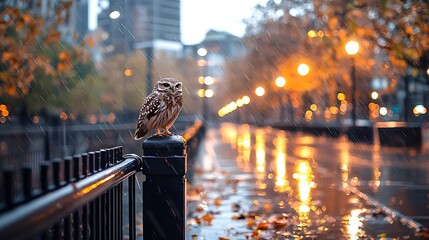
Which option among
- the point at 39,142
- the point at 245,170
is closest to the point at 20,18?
the point at 245,170

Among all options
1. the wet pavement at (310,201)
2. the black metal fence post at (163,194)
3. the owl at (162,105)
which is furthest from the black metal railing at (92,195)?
the wet pavement at (310,201)

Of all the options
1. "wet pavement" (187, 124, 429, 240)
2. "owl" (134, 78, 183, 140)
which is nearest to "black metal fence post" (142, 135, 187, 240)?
"owl" (134, 78, 183, 140)

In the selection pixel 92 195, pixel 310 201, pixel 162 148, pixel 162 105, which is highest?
pixel 162 105

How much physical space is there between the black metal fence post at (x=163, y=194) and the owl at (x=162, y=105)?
39cm

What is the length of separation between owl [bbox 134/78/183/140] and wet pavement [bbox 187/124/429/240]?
9.35ft

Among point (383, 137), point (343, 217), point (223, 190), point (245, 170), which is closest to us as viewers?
point (343, 217)

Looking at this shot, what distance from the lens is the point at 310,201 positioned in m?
14.0

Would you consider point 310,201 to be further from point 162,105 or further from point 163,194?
point 163,194

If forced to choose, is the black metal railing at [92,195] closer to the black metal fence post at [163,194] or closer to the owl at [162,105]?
the black metal fence post at [163,194]

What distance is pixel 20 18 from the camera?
43.2 feet

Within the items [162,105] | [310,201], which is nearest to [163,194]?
[162,105]

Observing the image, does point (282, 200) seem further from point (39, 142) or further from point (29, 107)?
point (29, 107)

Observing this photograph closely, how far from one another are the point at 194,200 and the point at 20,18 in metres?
4.71

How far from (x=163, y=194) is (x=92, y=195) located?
2.29 metres
